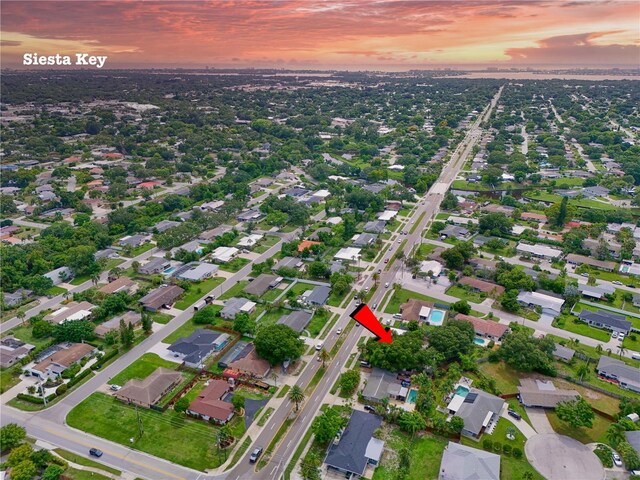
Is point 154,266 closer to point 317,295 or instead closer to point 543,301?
point 317,295

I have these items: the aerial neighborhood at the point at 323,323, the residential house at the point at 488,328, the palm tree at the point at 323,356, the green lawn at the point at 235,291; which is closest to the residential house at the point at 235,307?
the aerial neighborhood at the point at 323,323

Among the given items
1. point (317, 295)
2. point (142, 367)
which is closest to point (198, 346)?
point (142, 367)

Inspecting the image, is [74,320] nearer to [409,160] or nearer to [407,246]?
[407,246]

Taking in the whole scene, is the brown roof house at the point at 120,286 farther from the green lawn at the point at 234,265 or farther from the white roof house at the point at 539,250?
the white roof house at the point at 539,250

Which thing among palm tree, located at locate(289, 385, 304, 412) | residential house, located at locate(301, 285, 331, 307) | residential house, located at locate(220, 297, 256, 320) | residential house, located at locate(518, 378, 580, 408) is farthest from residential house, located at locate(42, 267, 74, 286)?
residential house, located at locate(518, 378, 580, 408)

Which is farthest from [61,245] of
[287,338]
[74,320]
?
[287,338]

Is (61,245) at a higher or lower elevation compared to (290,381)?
higher
